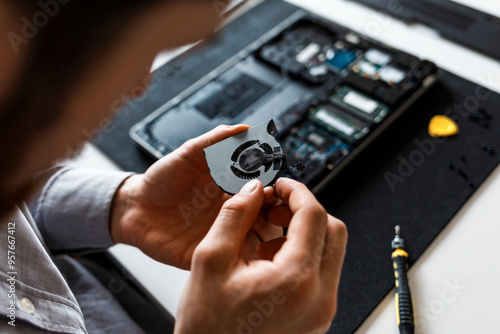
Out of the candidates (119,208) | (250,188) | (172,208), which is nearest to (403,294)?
(250,188)

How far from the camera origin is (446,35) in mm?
1359

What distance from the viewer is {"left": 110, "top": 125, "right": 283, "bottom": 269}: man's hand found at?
0.90 meters

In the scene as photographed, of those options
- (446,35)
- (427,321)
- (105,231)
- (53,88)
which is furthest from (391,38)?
(53,88)

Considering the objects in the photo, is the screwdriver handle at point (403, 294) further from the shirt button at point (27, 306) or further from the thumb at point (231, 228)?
the shirt button at point (27, 306)

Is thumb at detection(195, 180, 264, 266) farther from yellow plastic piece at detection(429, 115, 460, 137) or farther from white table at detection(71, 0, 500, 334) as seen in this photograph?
yellow plastic piece at detection(429, 115, 460, 137)

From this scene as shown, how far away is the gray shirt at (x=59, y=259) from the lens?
2.30ft

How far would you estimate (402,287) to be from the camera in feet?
2.82

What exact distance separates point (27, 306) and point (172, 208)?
33 centimetres

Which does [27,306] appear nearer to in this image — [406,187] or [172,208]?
[172,208]

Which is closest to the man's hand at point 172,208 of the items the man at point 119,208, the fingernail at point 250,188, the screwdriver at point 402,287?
the man at point 119,208

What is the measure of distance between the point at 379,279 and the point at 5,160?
0.70 m

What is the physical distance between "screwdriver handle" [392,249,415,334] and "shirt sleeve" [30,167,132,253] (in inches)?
23.3

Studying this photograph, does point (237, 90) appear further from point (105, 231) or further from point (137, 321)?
point (137, 321)

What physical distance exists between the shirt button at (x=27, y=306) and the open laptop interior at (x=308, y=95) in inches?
21.2
